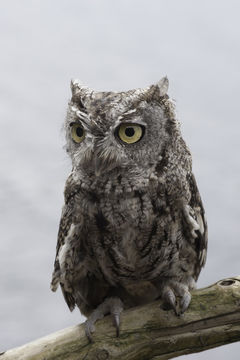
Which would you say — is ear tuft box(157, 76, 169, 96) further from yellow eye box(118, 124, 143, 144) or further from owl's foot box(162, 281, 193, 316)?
owl's foot box(162, 281, 193, 316)

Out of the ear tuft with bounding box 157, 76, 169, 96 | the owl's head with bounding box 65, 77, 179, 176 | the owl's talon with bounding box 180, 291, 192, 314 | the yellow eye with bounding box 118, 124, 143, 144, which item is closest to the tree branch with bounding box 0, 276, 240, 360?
the owl's talon with bounding box 180, 291, 192, 314

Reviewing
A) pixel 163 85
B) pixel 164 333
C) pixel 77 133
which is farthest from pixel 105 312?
pixel 163 85

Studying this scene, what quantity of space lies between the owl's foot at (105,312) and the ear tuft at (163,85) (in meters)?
1.14

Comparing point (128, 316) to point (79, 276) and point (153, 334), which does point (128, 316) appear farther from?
point (79, 276)

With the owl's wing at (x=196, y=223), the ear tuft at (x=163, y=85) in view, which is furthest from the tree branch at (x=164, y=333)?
the ear tuft at (x=163, y=85)

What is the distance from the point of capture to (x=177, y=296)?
2.84 metres

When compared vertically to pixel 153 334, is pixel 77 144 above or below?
above

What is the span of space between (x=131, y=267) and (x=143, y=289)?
0.25 meters

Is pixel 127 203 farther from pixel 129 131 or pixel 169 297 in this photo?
pixel 169 297

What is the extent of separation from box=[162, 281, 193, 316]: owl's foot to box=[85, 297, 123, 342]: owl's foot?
26 cm

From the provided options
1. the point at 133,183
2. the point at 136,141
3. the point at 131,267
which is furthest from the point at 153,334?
the point at 136,141

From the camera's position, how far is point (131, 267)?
2830 mm

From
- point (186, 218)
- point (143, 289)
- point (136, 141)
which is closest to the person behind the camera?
point (136, 141)

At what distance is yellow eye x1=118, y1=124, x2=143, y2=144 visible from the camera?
101 inches
